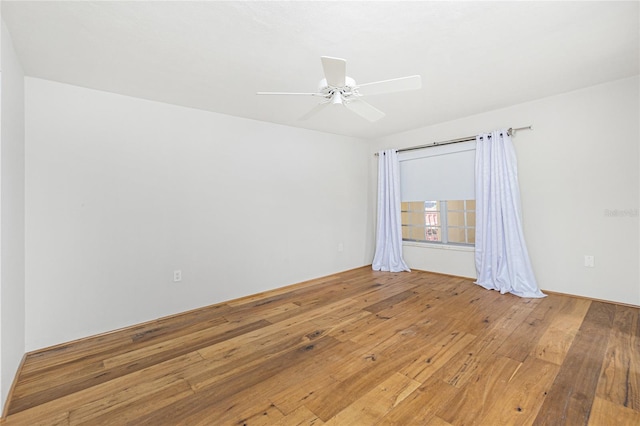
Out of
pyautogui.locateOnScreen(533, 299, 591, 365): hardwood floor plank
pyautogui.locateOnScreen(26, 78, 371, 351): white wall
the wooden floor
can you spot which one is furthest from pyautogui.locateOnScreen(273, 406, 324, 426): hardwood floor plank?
pyautogui.locateOnScreen(26, 78, 371, 351): white wall

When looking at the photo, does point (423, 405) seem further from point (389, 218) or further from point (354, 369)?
point (389, 218)

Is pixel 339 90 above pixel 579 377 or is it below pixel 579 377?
above

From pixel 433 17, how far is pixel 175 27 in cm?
164

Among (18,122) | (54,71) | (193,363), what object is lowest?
(193,363)

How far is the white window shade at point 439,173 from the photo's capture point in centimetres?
395

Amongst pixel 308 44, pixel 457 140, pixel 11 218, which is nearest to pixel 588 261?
pixel 457 140

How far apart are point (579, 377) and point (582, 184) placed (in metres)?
2.28

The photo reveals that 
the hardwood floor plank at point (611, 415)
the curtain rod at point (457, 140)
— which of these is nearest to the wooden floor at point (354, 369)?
the hardwood floor plank at point (611, 415)

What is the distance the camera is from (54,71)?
88.8 inches

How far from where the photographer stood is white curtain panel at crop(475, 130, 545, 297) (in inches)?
133

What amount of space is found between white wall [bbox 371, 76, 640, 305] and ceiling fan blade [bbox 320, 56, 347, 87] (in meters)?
2.86

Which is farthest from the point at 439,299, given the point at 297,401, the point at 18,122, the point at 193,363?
the point at 18,122

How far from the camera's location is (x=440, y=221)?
173 inches

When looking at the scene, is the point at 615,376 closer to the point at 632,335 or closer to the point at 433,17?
the point at 632,335
